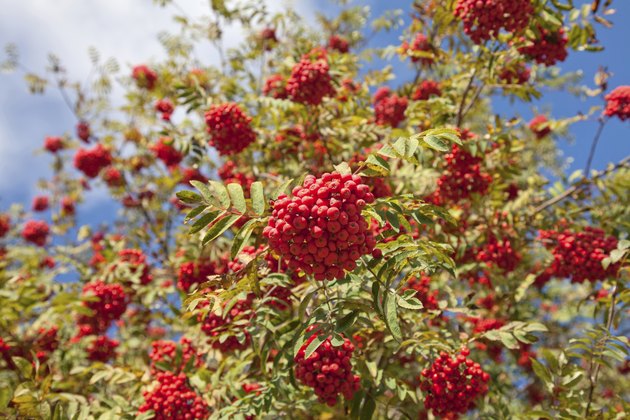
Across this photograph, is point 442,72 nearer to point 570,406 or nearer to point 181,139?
point 181,139

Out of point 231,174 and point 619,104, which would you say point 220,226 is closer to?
point 231,174

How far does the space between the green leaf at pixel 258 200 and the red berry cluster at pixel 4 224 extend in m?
10.1

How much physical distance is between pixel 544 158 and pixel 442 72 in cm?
596

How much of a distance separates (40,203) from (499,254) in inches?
457

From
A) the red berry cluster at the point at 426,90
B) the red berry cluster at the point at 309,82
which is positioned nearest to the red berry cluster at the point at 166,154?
the red berry cluster at the point at 309,82

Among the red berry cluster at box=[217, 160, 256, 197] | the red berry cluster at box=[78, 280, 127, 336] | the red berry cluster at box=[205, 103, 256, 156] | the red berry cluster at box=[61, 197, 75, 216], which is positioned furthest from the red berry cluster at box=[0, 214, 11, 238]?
the red berry cluster at box=[205, 103, 256, 156]

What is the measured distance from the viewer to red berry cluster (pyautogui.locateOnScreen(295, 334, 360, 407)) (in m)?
3.26

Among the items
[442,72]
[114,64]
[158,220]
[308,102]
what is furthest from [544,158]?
[114,64]

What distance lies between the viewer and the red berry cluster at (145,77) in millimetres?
9078

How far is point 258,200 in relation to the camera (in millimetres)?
2654

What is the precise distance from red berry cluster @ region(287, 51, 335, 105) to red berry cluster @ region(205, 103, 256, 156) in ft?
1.96

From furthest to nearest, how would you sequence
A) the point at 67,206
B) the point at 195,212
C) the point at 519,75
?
1. the point at 67,206
2. the point at 519,75
3. the point at 195,212

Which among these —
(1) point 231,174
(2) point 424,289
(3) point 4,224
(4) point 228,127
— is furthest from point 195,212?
(3) point 4,224

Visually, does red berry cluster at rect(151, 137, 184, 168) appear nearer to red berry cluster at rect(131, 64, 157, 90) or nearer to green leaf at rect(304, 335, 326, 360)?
red berry cluster at rect(131, 64, 157, 90)
